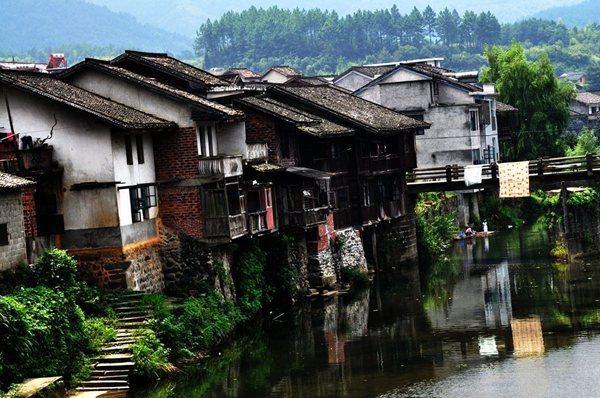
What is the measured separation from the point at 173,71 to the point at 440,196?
125ft

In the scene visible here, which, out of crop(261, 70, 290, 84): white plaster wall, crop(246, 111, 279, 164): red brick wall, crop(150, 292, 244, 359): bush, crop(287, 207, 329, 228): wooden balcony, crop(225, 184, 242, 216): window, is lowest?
crop(150, 292, 244, 359): bush

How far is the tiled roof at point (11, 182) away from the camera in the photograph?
138ft

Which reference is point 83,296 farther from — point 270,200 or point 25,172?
point 270,200

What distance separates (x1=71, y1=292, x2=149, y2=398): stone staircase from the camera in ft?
129

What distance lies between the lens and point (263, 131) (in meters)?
59.7

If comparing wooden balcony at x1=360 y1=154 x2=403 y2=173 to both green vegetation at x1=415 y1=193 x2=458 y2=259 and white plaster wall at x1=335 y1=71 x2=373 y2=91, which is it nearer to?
green vegetation at x1=415 y1=193 x2=458 y2=259

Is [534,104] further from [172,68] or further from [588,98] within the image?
[172,68]

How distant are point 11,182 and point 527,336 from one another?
64.3ft

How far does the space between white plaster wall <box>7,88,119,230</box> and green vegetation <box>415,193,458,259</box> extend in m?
33.1

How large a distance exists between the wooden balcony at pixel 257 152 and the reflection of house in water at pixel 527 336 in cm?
1367

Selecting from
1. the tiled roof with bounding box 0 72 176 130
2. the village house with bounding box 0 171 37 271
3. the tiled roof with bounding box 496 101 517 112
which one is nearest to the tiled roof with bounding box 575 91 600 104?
the tiled roof with bounding box 496 101 517 112

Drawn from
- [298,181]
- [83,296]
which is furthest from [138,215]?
[298,181]

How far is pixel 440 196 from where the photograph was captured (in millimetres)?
89500

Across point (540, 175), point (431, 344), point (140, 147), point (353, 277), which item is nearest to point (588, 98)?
point (540, 175)
